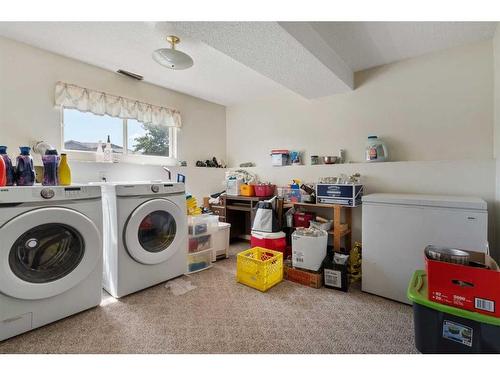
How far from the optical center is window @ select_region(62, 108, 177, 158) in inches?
97.7

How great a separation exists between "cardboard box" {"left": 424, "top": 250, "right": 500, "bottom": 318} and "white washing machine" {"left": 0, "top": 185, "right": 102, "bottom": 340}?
80.7 inches

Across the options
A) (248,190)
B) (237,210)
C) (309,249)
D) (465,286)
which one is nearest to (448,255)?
(465,286)

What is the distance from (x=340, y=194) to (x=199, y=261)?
160 centimetres

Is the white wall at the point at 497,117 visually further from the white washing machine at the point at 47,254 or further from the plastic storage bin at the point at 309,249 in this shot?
the white washing machine at the point at 47,254

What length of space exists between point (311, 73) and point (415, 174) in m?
1.40

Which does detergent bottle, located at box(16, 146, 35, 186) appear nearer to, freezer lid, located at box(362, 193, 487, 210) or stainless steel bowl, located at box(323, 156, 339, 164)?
freezer lid, located at box(362, 193, 487, 210)

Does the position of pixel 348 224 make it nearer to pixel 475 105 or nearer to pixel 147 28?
pixel 475 105

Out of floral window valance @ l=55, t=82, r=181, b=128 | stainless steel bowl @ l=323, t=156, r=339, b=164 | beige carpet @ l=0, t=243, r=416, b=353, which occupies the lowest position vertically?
beige carpet @ l=0, t=243, r=416, b=353

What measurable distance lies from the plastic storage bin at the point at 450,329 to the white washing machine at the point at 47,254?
2.01m

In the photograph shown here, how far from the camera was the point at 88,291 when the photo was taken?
1627 mm

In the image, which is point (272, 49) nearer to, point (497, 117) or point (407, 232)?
point (407, 232)

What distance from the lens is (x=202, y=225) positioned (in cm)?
246

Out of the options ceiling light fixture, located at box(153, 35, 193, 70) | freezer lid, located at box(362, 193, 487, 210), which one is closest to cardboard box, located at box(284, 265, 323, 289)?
freezer lid, located at box(362, 193, 487, 210)
